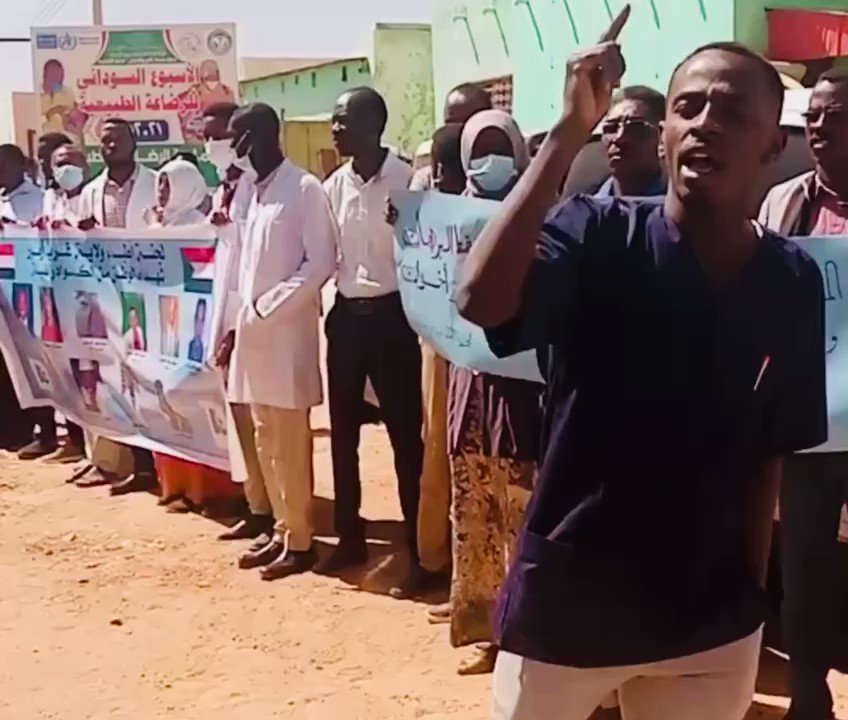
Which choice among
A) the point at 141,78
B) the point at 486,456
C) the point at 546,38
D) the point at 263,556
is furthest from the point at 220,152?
the point at 141,78

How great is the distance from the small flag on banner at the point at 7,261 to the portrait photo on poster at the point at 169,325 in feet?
6.01

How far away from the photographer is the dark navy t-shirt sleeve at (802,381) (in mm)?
2053

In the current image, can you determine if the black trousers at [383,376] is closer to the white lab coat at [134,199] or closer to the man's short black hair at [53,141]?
the white lab coat at [134,199]

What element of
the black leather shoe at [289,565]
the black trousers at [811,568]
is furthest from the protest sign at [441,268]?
the black leather shoe at [289,565]

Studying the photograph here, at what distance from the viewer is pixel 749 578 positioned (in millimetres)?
2086

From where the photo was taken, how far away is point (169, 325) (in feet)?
22.4

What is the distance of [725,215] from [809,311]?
0.23m

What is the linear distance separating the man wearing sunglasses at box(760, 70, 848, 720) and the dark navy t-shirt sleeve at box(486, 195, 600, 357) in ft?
6.27

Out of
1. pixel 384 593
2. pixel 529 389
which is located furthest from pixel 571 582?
pixel 384 593

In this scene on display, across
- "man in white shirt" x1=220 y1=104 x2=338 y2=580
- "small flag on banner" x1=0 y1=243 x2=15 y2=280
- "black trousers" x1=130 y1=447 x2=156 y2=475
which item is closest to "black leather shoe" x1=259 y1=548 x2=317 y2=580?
"man in white shirt" x1=220 y1=104 x2=338 y2=580

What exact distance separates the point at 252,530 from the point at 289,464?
2.64ft

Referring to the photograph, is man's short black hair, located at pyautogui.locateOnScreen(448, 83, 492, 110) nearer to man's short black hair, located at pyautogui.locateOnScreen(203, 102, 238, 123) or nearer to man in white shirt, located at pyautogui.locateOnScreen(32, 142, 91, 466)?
man's short black hair, located at pyautogui.locateOnScreen(203, 102, 238, 123)

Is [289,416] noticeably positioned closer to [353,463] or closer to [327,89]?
[353,463]

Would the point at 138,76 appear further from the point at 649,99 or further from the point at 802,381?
the point at 802,381
